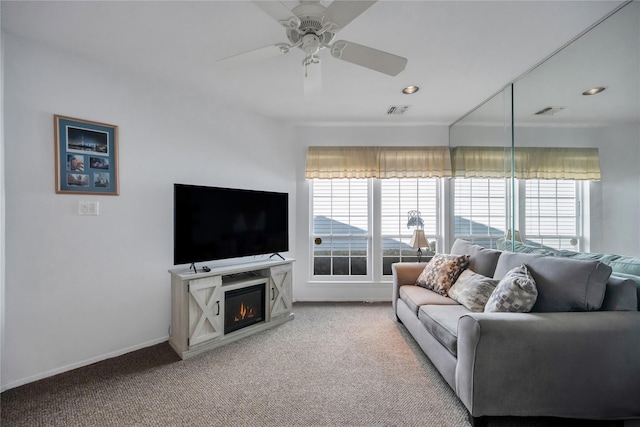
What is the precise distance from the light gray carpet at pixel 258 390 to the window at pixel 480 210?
1.64m

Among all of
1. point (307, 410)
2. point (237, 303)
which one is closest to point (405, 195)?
point (237, 303)

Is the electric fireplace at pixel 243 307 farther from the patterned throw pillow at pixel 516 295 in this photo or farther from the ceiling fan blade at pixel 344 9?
the ceiling fan blade at pixel 344 9

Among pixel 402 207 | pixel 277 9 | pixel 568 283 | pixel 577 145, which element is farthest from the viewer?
pixel 402 207

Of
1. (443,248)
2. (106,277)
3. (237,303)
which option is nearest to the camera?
(106,277)

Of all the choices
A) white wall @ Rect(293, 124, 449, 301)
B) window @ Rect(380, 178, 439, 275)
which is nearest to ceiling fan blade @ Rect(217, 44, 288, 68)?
white wall @ Rect(293, 124, 449, 301)

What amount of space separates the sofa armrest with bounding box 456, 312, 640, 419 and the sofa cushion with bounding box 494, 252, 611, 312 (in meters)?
0.14

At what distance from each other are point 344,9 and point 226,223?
2221 millimetres

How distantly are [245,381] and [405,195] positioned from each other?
3.06 m

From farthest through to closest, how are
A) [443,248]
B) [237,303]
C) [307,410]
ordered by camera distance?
[443,248] → [237,303] → [307,410]

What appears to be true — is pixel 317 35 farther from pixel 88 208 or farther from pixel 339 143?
pixel 339 143

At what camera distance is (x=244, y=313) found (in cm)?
299

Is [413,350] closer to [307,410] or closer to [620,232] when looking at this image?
[307,410]

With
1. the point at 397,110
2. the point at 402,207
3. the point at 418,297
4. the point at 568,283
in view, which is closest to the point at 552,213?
the point at 568,283

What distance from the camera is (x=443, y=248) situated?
4062 mm
